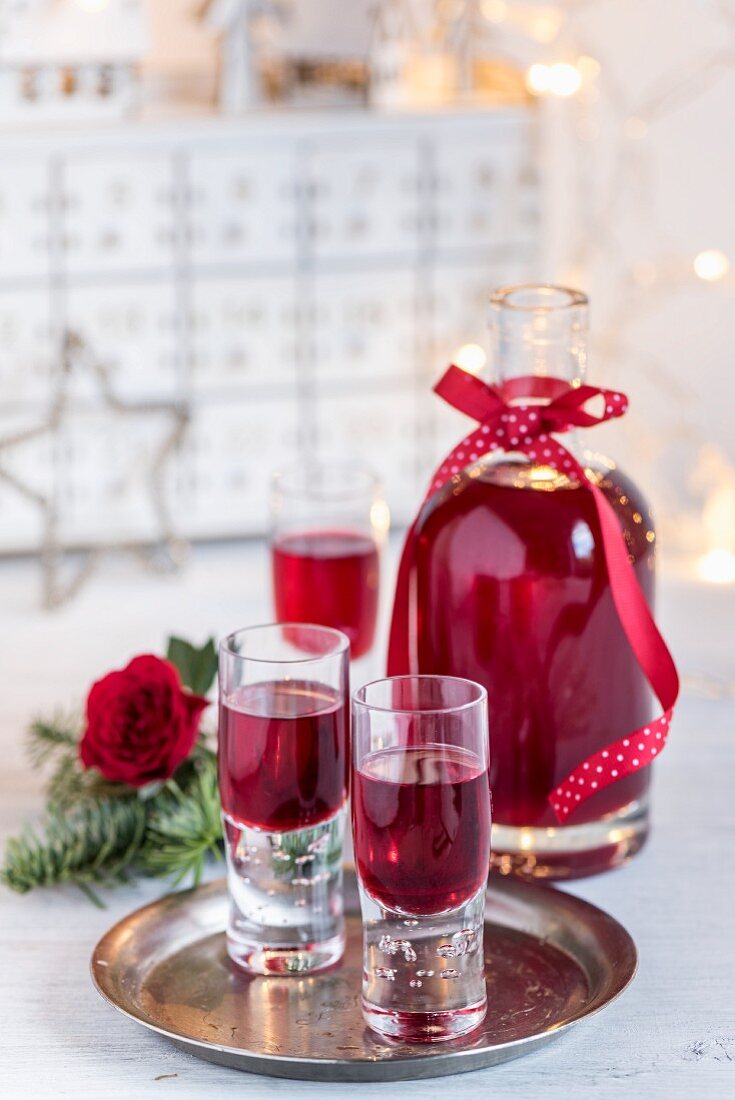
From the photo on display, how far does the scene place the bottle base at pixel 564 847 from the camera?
86 centimetres

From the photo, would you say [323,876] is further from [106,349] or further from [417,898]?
[106,349]

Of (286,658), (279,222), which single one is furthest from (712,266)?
(286,658)

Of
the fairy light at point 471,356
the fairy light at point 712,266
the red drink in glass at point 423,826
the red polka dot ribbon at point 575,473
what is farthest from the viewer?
the fairy light at point 471,356

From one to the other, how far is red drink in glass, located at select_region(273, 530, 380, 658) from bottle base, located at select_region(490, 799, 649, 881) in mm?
208

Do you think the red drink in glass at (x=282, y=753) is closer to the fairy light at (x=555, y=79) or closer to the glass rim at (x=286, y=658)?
the glass rim at (x=286, y=658)

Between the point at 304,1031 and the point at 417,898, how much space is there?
0.28ft

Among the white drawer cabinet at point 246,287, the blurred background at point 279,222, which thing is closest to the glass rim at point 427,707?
the blurred background at point 279,222

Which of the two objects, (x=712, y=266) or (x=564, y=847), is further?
(x=712, y=266)

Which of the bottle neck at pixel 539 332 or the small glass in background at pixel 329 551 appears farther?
the small glass in background at pixel 329 551

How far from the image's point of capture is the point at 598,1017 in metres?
0.74

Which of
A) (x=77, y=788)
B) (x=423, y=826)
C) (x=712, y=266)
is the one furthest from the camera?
(x=712, y=266)

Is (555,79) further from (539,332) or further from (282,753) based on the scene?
(282,753)

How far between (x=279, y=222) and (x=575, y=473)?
833mm

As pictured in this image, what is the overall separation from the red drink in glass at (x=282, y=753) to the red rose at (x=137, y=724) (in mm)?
110
